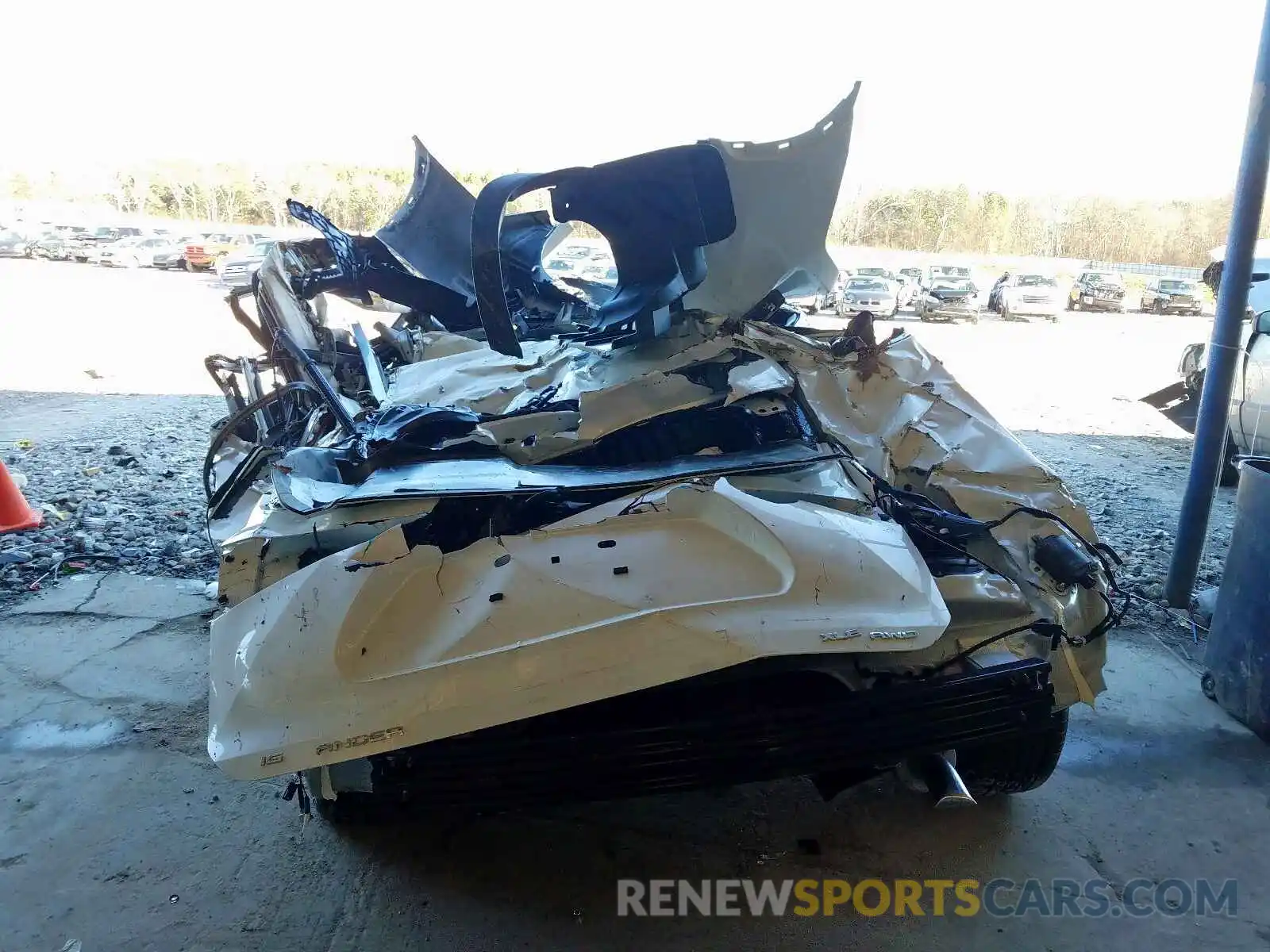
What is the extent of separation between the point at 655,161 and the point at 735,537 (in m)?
1.37

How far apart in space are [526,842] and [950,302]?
14.8 metres

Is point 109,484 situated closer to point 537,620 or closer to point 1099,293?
point 537,620

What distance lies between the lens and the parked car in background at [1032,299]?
15391 mm

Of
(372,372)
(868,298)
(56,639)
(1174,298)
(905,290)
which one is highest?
(372,372)

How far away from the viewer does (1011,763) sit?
6.73ft

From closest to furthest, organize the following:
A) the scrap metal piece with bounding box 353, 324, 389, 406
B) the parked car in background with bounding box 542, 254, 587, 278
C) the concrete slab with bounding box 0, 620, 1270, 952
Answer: the concrete slab with bounding box 0, 620, 1270, 952, the scrap metal piece with bounding box 353, 324, 389, 406, the parked car in background with bounding box 542, 254, 587, 278

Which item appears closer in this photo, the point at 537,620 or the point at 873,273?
the point at 537,620

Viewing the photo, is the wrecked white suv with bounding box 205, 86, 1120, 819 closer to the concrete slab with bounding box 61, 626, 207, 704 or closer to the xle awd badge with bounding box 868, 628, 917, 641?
the xle awd badge with bounding box 868, 628, 917, 641

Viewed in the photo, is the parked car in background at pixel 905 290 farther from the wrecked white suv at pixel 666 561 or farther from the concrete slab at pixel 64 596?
the concrete slab at pixel 64 596

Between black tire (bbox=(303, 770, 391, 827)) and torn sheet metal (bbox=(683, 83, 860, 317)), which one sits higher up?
torn sheet metal (bbox=(683, 83, 860, 317))

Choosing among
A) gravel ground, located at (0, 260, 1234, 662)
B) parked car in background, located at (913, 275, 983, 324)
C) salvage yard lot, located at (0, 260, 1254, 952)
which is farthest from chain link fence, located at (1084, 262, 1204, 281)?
salvage yard lot, located at (0, 260, 1254, 952)

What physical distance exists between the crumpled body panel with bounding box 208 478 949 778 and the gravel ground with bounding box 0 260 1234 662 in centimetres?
249

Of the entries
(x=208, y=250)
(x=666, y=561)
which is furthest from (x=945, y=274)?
(x=208, y=250)

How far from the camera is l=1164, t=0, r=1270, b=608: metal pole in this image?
124 inches
